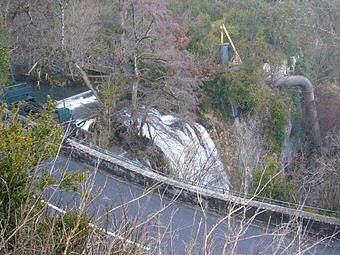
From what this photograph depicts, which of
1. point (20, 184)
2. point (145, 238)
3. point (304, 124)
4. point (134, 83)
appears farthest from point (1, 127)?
point (304, 124)

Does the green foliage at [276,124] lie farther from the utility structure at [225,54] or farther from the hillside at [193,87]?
the utility structure at [225,54]

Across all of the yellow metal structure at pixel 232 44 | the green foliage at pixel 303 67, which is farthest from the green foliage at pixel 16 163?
the green foliage at pixel 303 67

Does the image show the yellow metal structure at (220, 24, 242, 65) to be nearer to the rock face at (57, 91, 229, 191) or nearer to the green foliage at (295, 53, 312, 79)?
the green foliage at (295, 53, 312, 79)

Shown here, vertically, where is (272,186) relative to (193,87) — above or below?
below

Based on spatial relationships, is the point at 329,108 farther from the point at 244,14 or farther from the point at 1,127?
the point at 1,127

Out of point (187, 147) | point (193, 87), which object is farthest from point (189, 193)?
point (193, 87)

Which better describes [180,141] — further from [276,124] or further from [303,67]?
[303,67]
